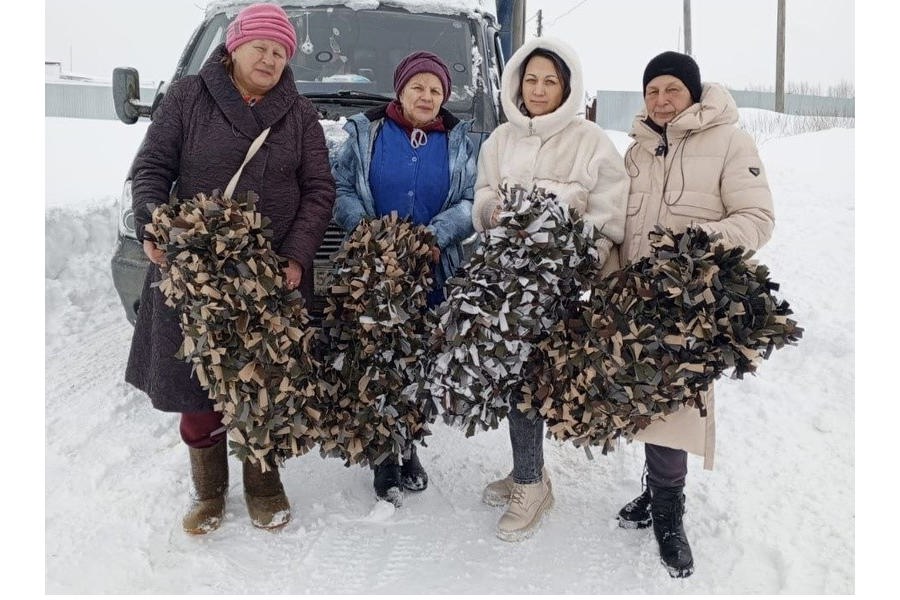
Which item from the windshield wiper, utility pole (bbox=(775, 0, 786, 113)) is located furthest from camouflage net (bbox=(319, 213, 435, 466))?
utility pole (bbox=(775, 0, 786, 113))

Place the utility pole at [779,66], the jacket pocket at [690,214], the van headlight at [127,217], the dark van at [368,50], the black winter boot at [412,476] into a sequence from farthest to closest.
Answer: the utility pole at [779,66] → the dark van at [368,50] → the van headlight at [127,217] → the black winter boot at [412,476] → the jacket pocket at [690,214]

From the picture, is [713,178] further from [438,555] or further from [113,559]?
[113,559]

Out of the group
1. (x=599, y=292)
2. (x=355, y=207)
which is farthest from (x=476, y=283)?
(x=355, y=207)

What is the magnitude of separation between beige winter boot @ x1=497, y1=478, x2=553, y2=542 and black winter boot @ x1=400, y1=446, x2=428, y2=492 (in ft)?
1.40

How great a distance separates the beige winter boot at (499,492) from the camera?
3.08 m

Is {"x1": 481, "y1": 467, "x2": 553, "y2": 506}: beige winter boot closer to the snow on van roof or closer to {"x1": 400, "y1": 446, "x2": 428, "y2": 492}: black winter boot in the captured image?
{"x1": 400, "y1": 446, "x2": 428, "y2": 492}: black winter boot

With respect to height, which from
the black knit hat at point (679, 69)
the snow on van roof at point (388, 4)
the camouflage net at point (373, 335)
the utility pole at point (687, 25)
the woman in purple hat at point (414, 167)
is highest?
the utility pole at point (687, 25)

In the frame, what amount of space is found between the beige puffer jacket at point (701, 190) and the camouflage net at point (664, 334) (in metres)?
0.14

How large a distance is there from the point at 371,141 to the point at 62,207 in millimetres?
5745

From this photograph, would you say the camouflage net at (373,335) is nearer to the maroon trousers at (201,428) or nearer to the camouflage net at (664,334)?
the maroon trousers at (201,428)

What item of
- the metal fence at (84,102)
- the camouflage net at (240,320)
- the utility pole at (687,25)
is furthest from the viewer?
the utility pole at (687,25)

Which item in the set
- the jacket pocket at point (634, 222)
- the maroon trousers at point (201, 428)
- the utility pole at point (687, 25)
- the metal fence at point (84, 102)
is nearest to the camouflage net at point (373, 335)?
the maroon trousers at point (201, 428)

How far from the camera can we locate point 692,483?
3201mm
